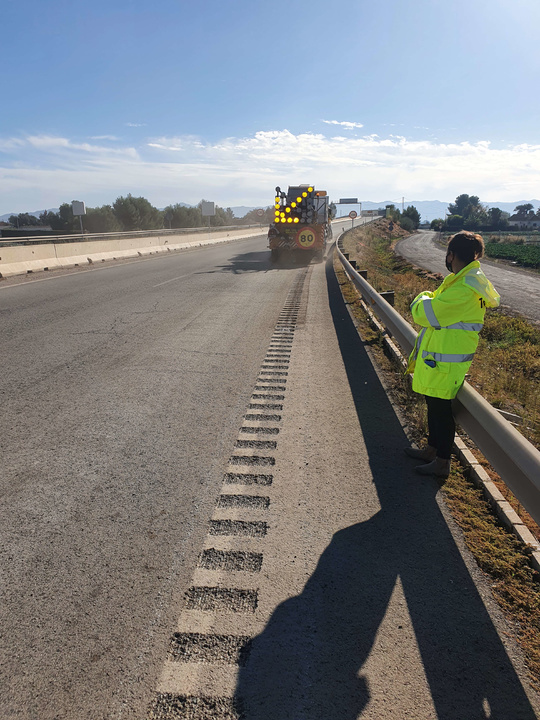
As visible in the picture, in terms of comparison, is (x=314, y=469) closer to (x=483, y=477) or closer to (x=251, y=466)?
(x=251, y=466)

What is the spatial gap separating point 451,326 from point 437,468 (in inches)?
42.8

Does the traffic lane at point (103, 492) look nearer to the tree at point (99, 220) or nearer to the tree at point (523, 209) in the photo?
the tree at point (99, 220)

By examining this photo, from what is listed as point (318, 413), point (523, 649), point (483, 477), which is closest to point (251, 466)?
point (318, 413)

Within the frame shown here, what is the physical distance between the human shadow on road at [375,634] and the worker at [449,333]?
62 cm

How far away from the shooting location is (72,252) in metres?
19.6

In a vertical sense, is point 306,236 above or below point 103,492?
above

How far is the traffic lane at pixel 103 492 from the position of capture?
1999 millimetres

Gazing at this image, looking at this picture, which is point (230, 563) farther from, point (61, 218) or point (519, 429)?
point (61, 218)

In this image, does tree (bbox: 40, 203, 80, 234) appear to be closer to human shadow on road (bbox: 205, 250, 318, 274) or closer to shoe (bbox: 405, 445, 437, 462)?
human shadow on road (bbox: 205, 250, 318, 274)

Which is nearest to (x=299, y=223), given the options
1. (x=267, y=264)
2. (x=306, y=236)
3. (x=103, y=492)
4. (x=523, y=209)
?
(x=306, y=236)

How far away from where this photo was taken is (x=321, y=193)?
69.2ft

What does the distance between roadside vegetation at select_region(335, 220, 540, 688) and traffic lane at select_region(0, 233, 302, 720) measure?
1640 millimetres

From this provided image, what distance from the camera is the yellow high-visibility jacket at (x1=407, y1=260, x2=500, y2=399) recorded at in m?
3.19

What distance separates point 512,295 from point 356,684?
1704 cm
